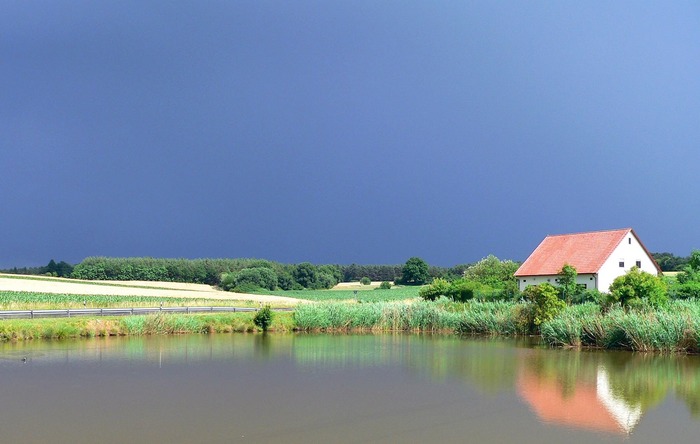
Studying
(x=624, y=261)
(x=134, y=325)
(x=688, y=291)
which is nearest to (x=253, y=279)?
(x=624, y=261)

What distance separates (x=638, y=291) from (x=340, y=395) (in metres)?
18.8

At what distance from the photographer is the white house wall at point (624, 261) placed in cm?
4306

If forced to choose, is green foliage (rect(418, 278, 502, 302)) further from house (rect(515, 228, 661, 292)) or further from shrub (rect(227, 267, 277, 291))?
shrub (rect(227, 267, 277, 291))

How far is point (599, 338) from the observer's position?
26.7 m

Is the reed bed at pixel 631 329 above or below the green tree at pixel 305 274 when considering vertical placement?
below

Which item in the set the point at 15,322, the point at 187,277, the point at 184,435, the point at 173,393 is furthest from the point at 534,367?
the point at 187,277

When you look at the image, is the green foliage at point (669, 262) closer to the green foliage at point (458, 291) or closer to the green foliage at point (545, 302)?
the green foliage at point (458, 291)

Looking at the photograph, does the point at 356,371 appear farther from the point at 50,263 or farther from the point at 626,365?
the point at 50,263

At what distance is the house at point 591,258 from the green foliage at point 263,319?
20838 mm

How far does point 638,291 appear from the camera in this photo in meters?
29.0

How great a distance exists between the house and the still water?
1972 cm

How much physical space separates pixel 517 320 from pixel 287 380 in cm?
1799

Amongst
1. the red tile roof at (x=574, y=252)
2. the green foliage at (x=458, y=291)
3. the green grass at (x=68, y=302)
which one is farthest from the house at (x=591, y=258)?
the green grass at (x=68, y=302)

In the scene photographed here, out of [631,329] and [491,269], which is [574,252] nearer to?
[491,269]
